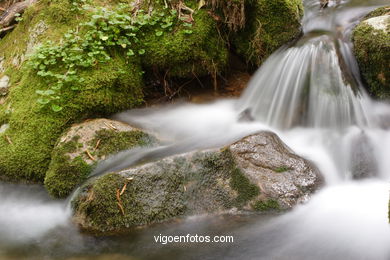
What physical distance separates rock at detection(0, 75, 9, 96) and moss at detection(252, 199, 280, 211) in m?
3.55

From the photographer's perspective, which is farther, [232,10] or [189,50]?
[232,10]

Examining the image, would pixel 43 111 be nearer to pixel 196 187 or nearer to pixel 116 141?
pixel 116 141

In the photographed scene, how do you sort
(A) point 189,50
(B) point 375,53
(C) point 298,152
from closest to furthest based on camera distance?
(C) point 298,152 → (B) point 375,53 → (A) point 189,50

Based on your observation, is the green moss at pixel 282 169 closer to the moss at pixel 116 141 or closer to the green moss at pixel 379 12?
the moss at pixel 116 141

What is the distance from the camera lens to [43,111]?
3781mm

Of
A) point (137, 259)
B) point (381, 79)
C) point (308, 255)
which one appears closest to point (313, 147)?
point (381, 79)

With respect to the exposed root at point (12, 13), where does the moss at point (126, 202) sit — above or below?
below

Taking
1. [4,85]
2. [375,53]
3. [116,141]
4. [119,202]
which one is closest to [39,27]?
[4,85]

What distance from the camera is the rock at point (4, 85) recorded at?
4309mm

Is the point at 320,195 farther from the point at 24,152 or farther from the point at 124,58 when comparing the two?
the point at 24,152

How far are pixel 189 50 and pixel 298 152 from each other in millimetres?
1956

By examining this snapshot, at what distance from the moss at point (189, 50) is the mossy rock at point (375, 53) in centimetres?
178

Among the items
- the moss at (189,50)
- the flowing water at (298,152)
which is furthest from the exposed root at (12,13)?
the flowing water at (298,152)

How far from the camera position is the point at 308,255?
2.56 meters
